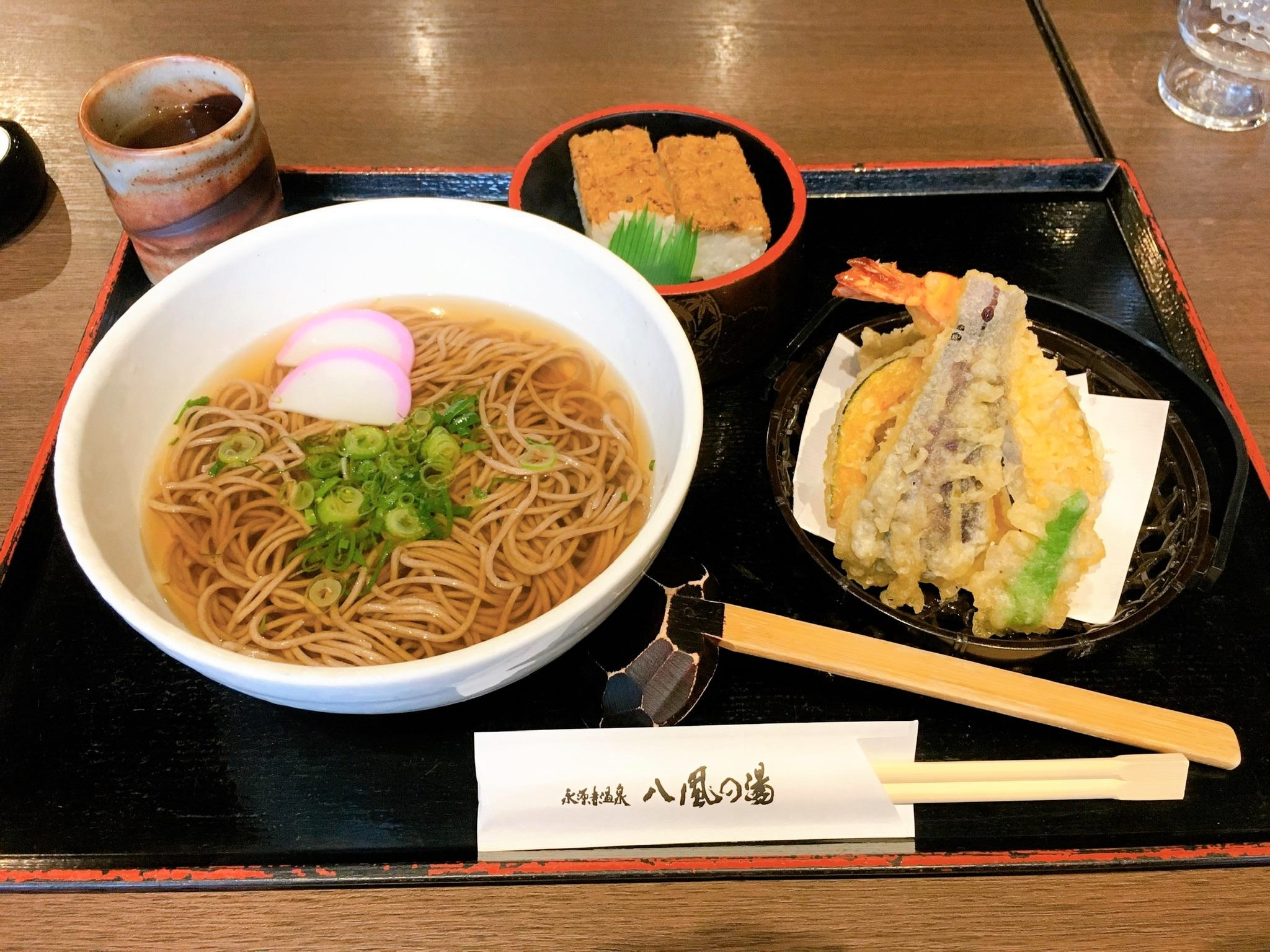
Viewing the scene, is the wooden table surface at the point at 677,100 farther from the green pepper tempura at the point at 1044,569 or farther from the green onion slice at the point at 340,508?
the green onion slice at the point at 340,508

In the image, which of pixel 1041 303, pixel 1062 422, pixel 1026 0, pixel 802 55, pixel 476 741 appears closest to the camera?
pixel 476 741

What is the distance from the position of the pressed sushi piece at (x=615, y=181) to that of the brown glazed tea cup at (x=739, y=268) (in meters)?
0.04

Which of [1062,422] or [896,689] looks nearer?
[896,689]

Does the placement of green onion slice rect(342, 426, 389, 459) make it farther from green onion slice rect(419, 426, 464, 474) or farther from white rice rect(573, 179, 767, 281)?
white rice rect(573, 179, 767, 281)

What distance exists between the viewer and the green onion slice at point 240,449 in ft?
4.88

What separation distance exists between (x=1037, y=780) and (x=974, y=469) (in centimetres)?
50

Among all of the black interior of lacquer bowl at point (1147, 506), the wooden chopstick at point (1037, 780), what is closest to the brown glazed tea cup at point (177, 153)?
the black interior of lacquer bowl at point (1147, 506)

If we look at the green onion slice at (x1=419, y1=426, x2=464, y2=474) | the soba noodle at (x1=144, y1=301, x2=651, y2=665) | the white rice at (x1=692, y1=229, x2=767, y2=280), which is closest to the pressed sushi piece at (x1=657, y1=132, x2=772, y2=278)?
the white rice at (x1=692, y1=229, x2=767, y2=280)

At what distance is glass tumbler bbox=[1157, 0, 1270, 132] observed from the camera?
8.06 ft

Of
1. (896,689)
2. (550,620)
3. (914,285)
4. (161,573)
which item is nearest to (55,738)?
(161,573)

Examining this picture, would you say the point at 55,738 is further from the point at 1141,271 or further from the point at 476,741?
the point at 1141,271

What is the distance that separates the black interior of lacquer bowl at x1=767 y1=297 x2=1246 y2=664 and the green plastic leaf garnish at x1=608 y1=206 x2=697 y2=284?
294 mm

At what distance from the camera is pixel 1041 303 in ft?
5.79

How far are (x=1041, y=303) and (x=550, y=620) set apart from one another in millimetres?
1308
